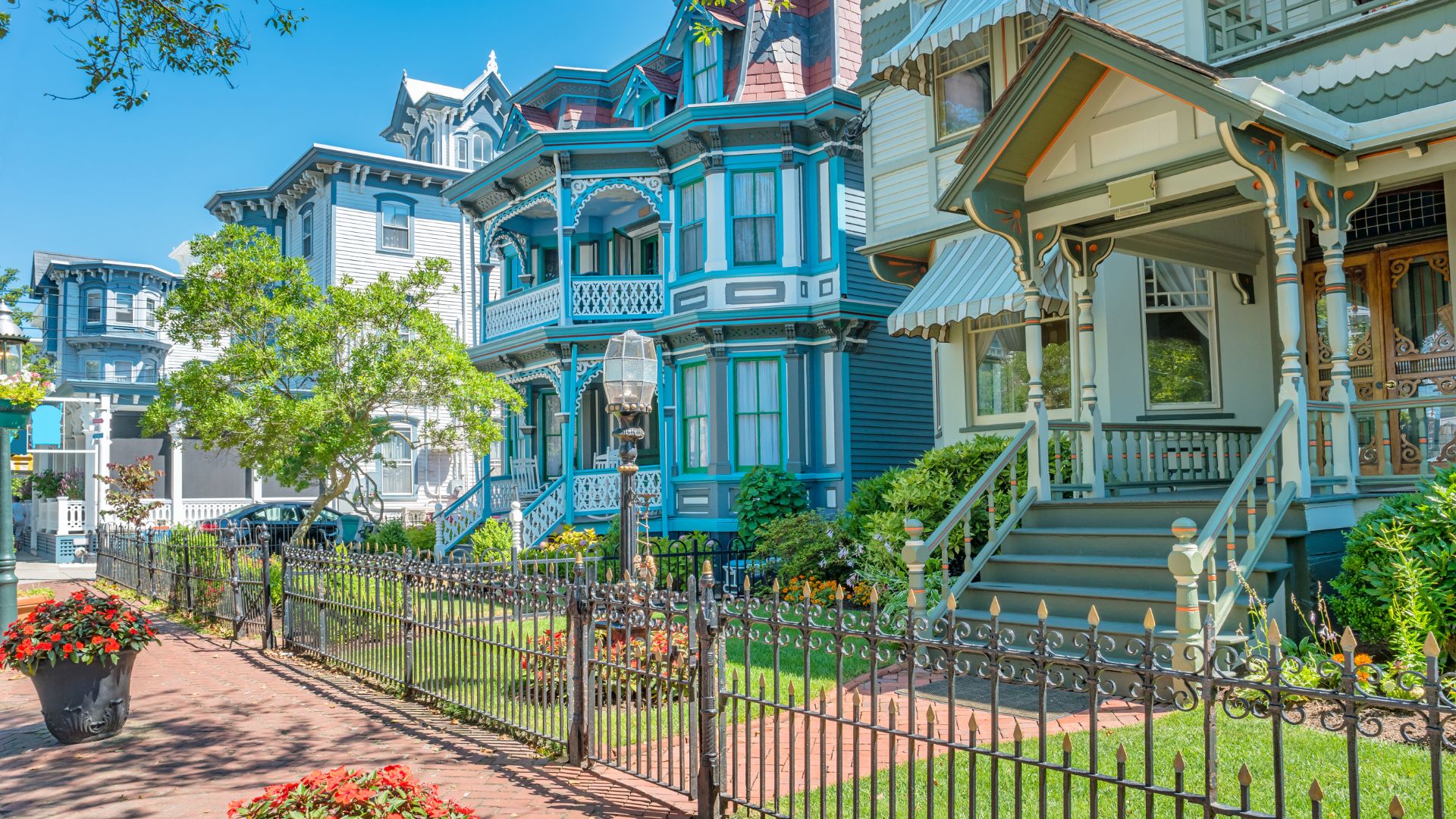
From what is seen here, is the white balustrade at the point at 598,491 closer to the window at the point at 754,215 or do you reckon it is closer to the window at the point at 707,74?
the window at the point at 754,215

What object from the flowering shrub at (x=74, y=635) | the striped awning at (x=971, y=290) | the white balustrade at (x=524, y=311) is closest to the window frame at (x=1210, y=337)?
the striped awning at (x=971, y=290)

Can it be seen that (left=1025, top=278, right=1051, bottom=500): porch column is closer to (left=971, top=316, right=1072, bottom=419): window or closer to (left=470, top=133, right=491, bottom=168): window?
(left=971, top=316, right=1072, bottom=419): window

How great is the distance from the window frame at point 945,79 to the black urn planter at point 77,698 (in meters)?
11.3

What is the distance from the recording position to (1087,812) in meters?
5.72

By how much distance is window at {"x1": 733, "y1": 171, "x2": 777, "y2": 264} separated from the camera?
66.3 feet

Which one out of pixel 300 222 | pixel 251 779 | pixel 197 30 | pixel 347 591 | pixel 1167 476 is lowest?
pixel 251 779

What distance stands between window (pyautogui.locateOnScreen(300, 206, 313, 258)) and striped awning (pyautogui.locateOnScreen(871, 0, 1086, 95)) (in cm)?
2536

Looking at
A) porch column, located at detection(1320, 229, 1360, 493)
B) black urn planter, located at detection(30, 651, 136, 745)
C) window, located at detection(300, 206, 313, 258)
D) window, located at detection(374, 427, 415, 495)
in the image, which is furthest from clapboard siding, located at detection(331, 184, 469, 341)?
porch column, located at detection(1320, 229, 1360, 493)

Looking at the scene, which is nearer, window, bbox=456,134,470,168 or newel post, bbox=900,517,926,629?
newel post, bbox=900,517,926,629

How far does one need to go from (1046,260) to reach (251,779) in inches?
377

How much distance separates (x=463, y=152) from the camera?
3644 cm

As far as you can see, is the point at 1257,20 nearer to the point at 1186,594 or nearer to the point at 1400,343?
the point at 1400,343

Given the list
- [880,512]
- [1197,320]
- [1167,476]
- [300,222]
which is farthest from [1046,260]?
[300,222]

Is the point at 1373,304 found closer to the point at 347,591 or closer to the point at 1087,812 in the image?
the point at 1087,812
